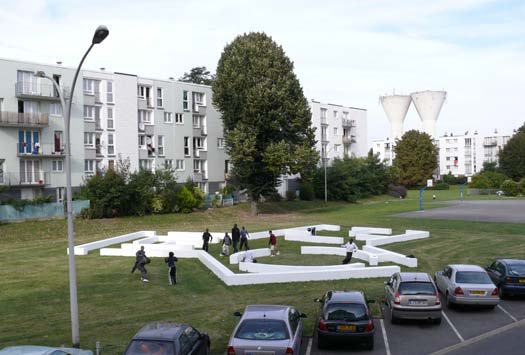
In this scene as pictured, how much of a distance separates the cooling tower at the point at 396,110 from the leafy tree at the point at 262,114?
3609 inches

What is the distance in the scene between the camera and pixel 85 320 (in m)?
18.7

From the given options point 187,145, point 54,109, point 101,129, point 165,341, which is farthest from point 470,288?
point 187,145

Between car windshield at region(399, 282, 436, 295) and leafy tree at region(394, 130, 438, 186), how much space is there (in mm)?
101227

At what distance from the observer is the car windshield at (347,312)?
14883 millimetres

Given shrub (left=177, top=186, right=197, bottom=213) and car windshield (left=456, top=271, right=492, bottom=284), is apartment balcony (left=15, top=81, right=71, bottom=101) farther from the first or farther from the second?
car windshield (left=456, top=271, right=492, bottom=284)

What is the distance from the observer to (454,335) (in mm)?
16734

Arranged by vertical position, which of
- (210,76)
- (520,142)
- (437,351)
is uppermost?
(210,76)

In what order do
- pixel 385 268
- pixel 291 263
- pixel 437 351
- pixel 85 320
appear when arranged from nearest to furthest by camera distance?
1. pixel 437 351
2. pixel 85 320
3. pixel 385 268
4. pixel 291 263

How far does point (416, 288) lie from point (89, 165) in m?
46.0

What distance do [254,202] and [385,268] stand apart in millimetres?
36682

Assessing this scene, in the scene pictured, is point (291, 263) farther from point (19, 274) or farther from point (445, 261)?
point (19, 274)

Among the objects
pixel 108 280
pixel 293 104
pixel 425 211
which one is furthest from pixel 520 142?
pixel 108 280

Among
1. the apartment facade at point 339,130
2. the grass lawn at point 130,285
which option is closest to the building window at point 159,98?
the grass lawn at point 130,285

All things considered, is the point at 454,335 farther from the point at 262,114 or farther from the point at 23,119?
the point at 23,119
